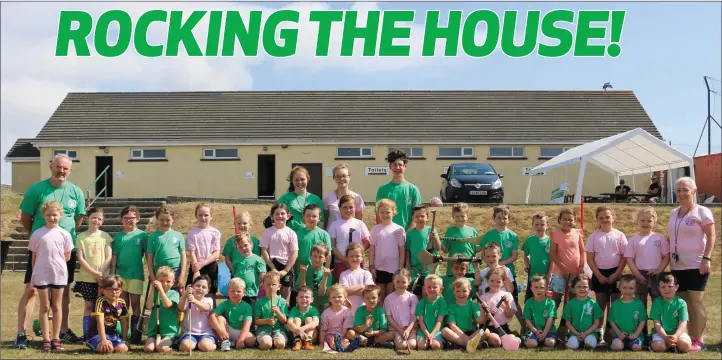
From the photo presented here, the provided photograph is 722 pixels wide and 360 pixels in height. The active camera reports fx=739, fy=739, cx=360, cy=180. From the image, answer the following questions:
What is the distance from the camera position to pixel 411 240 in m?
8.36

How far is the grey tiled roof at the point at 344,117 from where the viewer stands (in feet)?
102

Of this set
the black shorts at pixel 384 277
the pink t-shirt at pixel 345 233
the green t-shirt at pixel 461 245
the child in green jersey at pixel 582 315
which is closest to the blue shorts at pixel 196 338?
the pink t-shirt at pixel 345 233

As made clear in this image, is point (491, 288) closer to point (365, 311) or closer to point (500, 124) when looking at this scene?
point (365, 311)

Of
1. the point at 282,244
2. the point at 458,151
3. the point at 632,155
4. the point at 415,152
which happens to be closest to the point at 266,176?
the point at 415,152

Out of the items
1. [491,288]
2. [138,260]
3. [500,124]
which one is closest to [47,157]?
[500,124]

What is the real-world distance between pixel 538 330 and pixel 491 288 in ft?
2.21

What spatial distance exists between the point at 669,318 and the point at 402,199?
3.17 meters

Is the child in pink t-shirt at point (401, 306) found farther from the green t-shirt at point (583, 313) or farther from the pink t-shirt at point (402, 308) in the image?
the green t-shirt at point (583, 313)

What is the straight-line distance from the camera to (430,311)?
794 cm

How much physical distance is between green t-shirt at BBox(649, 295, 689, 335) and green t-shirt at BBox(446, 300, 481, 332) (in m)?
1.90

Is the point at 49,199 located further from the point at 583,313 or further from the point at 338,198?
the point at 583,313

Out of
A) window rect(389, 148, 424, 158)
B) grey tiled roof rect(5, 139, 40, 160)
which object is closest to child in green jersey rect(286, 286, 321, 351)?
window rect(389, 148, 424, 158)

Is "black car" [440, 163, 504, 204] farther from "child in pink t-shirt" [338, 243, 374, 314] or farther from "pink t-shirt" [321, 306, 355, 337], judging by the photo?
"pink t-shirt" [321, 306, 355, 337]

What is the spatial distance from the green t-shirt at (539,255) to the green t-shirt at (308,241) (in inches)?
91.4
